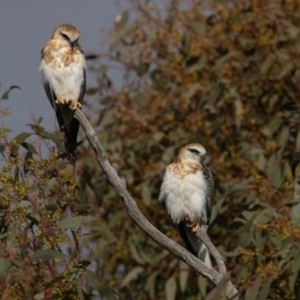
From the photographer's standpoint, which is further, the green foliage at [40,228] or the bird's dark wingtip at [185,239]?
the bird's dark wingtip at [185,239]

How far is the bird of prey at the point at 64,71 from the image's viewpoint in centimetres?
725

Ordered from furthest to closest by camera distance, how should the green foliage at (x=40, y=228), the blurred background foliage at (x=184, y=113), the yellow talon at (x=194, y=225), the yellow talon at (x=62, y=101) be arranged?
the blurred background foliage at (x=184, y=113), the yellow talon at (x=194, y=225), the yellow talon at (x=62, y=101), the green foliage at (x=40, y=228)

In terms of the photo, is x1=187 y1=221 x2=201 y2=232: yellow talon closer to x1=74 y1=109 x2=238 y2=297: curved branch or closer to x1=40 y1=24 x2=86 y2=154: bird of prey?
x1=40 y1=24 x2=86 y2=154: bird of prey

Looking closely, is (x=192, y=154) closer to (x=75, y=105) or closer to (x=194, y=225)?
(x=194, y=225)

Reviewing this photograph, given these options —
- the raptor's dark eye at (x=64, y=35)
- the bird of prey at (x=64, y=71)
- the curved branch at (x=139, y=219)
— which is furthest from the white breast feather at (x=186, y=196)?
the curved branch at (x=139, y=219)

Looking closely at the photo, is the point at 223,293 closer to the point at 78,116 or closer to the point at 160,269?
the point at 78,116

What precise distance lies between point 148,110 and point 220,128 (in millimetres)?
606

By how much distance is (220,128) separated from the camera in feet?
31.6

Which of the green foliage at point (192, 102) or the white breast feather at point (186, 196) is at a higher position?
the green foliage at point (192, 102)

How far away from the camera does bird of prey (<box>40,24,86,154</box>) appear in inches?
286

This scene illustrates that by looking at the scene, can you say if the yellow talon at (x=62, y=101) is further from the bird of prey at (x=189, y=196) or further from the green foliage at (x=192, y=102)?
the green foliage at (x=192, y=102)

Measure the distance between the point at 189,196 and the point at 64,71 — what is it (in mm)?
1113

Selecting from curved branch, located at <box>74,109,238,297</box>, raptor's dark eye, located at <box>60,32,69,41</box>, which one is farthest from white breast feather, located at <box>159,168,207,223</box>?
curved branch, located at <box>74,109,238,297</box>

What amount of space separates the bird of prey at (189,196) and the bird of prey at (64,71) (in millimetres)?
779
